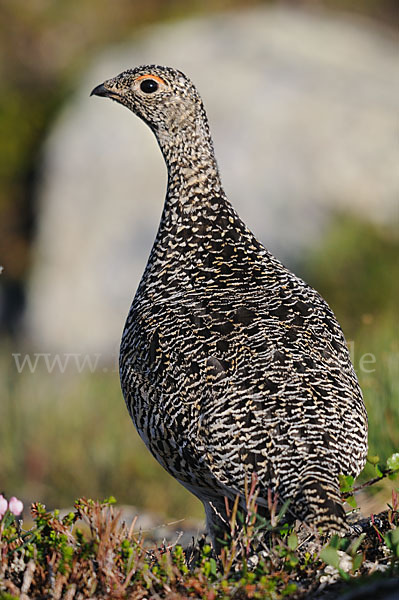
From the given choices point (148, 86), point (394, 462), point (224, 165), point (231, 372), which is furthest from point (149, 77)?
point (224, 165)

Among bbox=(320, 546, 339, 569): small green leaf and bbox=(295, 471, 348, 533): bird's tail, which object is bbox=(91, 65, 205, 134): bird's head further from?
bbox=(320, 546, 339, 569): small green leaf

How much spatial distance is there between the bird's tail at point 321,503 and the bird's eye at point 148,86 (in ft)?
10.7

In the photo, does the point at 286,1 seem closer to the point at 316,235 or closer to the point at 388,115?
the point at 388,115

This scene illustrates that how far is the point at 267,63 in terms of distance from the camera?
15.4m

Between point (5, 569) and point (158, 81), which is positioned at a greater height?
point (158, 81)

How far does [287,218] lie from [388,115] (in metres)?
2.80

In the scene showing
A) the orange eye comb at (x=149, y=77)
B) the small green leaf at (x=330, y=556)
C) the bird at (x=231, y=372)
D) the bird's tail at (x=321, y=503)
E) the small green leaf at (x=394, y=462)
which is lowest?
the small green leaf at (x=330, y=556)

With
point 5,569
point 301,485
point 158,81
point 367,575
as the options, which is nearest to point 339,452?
point 301,485

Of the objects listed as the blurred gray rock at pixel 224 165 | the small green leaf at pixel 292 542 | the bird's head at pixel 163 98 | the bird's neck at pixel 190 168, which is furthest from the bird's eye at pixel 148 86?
the blurred gray rock at pixel 224 165

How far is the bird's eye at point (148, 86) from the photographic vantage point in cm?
567

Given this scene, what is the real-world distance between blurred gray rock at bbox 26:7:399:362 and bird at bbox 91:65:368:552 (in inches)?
298

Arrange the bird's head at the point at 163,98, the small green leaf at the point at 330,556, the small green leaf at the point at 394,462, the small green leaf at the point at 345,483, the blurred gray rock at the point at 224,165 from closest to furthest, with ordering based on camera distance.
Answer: the small green leaf at the point at 330,556 < the small green leaf at the point at 345,483 < the small green leaf at the point at 394,462 < the bird's head at the point at 163,98 < the blurred gray rock at the point at 224,165

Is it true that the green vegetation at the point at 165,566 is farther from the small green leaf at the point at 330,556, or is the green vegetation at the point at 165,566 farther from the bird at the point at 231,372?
the bird at the point at 231,372

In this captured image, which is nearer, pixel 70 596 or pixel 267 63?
pixel 70 596
